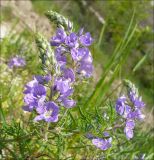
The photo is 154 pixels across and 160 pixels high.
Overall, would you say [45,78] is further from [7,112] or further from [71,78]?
[7,112]

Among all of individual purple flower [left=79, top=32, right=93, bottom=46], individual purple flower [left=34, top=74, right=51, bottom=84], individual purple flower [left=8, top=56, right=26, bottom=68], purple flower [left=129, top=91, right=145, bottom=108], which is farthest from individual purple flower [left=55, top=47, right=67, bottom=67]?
individual purple flower [left=8, top=56, right=26, bottom=68]

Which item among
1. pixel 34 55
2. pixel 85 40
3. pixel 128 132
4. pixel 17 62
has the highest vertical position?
pixel 34 55

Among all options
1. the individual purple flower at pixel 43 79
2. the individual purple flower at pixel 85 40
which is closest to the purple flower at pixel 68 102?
the individual purple flower at pixel 43 79

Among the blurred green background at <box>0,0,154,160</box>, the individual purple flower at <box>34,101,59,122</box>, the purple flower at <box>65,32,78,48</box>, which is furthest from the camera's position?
the blurred green background at <box>0,0,154,160</box>

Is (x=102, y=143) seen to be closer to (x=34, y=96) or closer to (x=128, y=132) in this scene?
(x=128, y=132)

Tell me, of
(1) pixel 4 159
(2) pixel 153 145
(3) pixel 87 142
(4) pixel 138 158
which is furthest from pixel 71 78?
(2) pixel 153 145

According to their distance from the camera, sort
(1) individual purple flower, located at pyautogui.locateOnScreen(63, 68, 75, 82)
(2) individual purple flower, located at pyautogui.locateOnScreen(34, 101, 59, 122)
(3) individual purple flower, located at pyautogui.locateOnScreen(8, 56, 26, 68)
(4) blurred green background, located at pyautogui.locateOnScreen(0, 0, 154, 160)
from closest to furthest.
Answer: (2) individual purple flower, located at pyautogui.locateOnScreen(34, 101, 59, 122) < (1) individual purple flower, located at pyautogui.locateOnScreen(63, 68, 75, 82) < (4) blurred green background, located at pyautogui.locateOnScreen(0, 0, 154, 160) < (3) individual purple flower, located at pyautogui.locateOnScreen(8, 56, 26, 68)

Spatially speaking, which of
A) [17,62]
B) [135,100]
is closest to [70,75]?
[135,100]

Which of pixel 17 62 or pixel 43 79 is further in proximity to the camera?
pixel 17 62

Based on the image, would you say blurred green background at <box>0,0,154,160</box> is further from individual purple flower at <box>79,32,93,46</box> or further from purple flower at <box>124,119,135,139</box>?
purple flower at <box>124,119,135,139</box>
